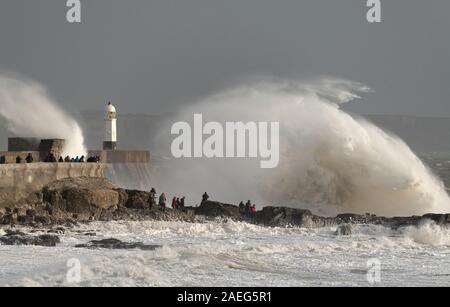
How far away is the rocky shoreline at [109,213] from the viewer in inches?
611

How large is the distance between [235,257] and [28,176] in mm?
5911

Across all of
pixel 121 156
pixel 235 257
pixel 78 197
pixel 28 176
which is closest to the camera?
pixel 235 257

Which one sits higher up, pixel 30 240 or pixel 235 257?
pixel 30 240

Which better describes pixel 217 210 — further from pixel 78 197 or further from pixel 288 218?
pixel 78 197

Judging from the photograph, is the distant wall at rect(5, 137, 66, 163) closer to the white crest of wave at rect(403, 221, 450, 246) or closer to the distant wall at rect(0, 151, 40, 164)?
the distant wall at rect(0, 151, 40, 164)

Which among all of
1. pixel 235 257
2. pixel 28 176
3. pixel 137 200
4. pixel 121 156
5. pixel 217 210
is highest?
pixel 121 156

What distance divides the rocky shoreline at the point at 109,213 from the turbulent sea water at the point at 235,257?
571mm

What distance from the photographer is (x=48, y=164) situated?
17062mm

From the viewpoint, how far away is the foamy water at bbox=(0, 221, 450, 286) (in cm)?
988

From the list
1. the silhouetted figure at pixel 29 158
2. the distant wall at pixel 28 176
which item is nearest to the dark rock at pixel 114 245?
the distant wall at pixel 28 176

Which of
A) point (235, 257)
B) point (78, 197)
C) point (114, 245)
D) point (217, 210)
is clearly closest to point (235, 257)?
→ point (235, 257)

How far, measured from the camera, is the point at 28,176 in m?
16.4
